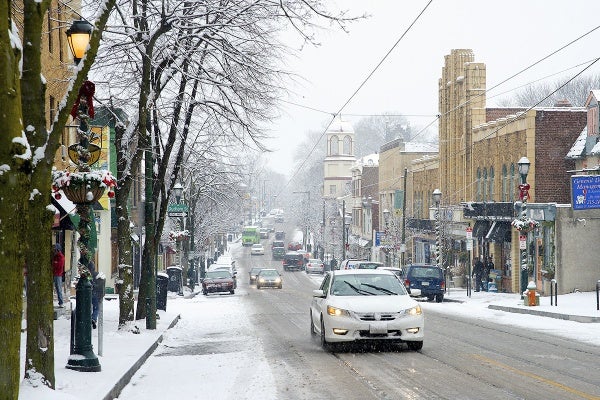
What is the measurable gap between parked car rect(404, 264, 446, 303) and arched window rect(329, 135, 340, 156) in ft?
306

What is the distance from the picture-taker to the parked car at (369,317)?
631 inches

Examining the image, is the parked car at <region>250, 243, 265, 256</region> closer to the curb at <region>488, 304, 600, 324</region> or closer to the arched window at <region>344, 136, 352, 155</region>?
the arched window at <region>344, 136, 352, 155</region>

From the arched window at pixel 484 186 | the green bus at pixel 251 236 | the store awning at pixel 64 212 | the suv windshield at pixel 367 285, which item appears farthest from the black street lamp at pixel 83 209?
the green bus at pixel 251 236

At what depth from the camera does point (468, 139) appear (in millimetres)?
53469

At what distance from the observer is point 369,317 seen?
52.8ft

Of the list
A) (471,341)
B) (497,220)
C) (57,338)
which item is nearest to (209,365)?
(57,338)

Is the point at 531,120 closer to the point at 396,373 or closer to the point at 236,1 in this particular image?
the point at 236,1

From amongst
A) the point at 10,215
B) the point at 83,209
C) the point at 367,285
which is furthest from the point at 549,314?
the point at 10,215

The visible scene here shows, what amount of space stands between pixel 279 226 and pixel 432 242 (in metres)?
123

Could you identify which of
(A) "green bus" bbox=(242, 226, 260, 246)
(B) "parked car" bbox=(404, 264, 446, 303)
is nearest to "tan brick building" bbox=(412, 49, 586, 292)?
(B) "parked car" bbox=(404, 264, 446, 303)

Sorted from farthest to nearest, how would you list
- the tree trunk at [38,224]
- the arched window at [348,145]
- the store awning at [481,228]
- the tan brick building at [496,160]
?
the arched window at [348,145], the store awning at [481,228], the tan brick building at [496,160], the tree trunk at [38,224]

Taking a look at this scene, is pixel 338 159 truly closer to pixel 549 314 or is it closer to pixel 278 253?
pixel 278 253

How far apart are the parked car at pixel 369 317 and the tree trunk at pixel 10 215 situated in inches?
351

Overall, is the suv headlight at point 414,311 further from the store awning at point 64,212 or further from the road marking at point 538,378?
the store awning at point 64,212
